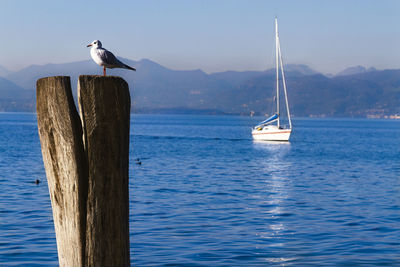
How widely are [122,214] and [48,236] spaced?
822cm

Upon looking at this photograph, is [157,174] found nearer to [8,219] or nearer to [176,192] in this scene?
[176,192]

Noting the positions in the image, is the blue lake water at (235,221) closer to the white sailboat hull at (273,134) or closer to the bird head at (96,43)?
the bird head at (96,43)

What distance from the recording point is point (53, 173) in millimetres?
3432

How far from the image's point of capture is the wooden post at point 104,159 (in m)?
3.31

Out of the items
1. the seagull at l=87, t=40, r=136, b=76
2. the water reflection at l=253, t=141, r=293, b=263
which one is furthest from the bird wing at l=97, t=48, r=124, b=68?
the water reflection at l=253, t=141, r=293, b=263

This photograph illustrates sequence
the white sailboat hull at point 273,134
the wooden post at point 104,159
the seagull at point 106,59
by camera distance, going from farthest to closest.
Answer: the white sailboat hull at point 273,134, the seagull at point 106,59, the wooden post at point 104,159

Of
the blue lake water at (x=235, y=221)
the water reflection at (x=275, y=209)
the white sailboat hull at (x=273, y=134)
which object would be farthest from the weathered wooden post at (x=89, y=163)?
the white sailboat hull at (x=273, y=134)

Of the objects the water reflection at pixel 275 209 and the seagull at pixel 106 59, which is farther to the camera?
the water reflection at pixel 275 209

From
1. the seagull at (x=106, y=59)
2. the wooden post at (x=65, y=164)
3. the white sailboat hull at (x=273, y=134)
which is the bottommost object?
the white sailboat hull at (x=273, y=134)

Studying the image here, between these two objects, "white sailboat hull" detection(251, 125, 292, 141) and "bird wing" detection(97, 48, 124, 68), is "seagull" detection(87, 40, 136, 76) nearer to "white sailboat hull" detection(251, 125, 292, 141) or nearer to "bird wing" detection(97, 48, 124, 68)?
"bird wing" detection(97, 48, 124, 68)

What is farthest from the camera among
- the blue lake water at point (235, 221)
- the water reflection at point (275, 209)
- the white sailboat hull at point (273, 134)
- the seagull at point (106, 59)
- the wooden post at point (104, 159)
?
the white sailboat hull at point (273, 134)

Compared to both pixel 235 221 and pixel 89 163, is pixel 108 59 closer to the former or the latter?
pixel 89 163

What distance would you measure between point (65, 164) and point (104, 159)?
25 centimetres

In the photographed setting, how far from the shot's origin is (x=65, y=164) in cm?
336
